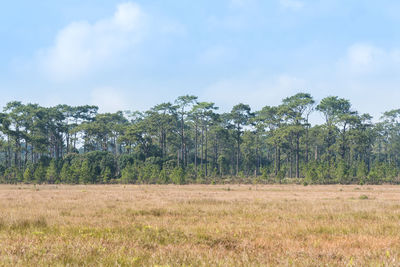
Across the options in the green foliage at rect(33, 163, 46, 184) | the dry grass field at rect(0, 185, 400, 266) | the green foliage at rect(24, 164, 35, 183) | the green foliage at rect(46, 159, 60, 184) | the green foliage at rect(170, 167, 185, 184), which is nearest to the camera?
the dry grass field at rect(0, 185, 400, 266)

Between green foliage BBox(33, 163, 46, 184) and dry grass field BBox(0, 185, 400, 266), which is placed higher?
dry grass field BBox(0, 185, 400, 266)

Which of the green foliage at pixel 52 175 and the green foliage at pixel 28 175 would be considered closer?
the green foliage at pixel 28 175

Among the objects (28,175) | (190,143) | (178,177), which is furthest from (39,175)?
(190,143)

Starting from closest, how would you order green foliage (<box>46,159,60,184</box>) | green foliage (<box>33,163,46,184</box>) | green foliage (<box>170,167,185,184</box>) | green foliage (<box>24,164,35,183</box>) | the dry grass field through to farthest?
the dry grass field → green foliage (<box>170,167,185,184</box>) → green foliage (<box>24,164,35,183</box>) → green foliage (<box>33,163,46,184</box>) → green foliage (<box>46,159,60,184</box>)

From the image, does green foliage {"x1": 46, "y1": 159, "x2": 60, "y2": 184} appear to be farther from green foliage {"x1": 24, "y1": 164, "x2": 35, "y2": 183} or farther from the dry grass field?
the dry grass field

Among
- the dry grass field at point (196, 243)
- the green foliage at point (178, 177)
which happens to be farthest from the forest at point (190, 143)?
the dry grass field at point (196, 243)

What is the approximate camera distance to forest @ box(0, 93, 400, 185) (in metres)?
58.7

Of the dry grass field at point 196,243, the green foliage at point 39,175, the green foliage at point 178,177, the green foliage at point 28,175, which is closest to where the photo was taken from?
the dry grass field at point 196,243

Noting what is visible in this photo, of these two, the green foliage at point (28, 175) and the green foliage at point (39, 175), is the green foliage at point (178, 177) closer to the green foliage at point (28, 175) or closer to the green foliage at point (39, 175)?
the green foliage at point (39, 175)

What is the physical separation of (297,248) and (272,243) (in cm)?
65

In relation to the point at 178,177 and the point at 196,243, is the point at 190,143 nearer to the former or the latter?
the point at 178,177

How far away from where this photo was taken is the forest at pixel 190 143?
58656 mm

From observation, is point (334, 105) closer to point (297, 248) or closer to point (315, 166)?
point (315, 166)

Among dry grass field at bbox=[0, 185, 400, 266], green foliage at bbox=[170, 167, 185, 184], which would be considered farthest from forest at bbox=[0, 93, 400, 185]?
dry grass field at bbox=[0, 185, 400, 266]
